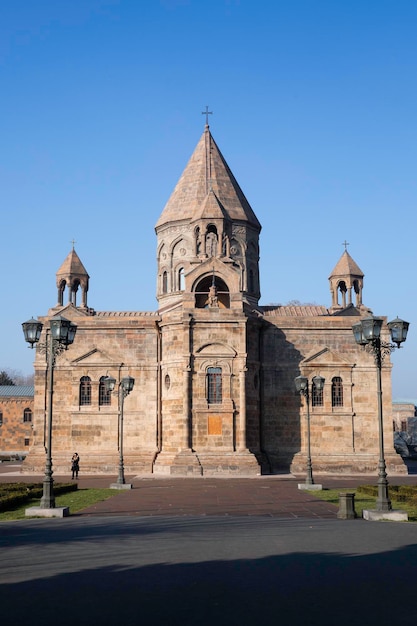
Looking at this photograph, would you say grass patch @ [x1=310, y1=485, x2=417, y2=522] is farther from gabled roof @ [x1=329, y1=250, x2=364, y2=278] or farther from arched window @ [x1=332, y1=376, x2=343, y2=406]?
gabled roof @ [x1=329, y1=250, x2=364, y2=278]

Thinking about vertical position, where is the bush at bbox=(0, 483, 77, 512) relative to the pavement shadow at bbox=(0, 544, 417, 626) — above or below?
below

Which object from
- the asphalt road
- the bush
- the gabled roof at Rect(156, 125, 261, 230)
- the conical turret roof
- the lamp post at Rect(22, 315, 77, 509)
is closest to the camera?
the asphalt road

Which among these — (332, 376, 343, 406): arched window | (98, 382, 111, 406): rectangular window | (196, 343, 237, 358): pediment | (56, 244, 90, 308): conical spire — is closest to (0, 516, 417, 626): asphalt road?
(196, 343, 237, 358): pediment

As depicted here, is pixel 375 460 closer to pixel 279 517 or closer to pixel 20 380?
pixel 279 517

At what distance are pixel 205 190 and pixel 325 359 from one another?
15.7 m

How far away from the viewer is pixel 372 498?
920 inches

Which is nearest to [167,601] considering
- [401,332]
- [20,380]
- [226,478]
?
[401,332]

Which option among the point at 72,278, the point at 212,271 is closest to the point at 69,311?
the point at 72,278

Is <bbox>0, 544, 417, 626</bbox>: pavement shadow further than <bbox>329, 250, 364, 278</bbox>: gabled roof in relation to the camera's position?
No

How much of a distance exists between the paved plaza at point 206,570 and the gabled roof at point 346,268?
34.3m

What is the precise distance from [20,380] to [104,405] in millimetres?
145834

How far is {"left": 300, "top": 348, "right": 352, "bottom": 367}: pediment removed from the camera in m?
39.3

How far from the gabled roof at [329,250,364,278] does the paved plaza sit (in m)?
34.3

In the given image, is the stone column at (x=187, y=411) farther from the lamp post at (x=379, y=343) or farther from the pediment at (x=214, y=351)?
the lamp post at (x=379, y=343)
